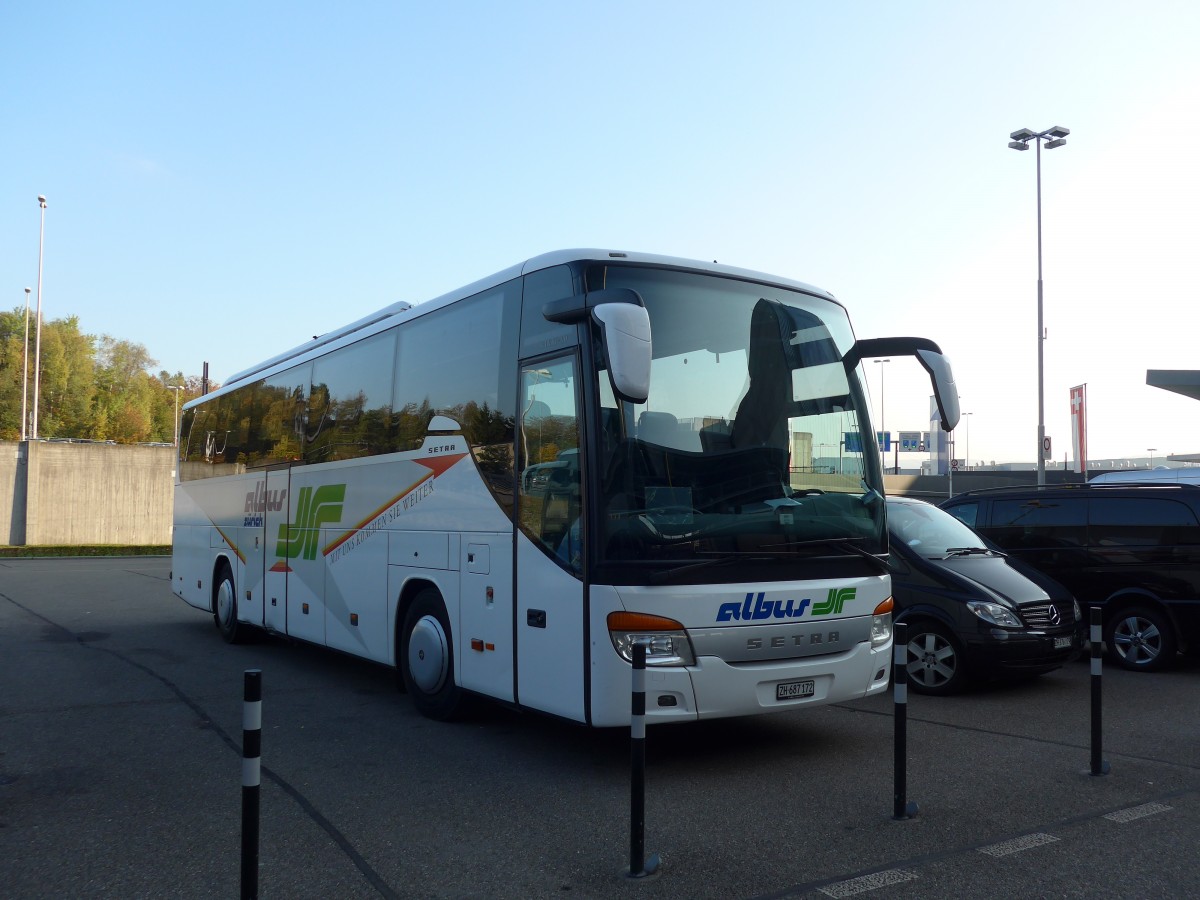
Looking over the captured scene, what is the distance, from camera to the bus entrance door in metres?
11.2

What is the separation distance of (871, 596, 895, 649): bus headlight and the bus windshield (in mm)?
418

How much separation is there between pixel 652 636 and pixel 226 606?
8812 millimetres

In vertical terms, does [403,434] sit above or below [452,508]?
above

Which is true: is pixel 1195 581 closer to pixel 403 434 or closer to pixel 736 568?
pixel 736 568

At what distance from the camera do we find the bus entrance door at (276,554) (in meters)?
11.2

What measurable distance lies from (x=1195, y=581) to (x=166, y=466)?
40.3 metres

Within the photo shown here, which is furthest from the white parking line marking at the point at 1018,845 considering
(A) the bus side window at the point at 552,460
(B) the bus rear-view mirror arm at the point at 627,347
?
(B) the bus rear-view mirror arm at the point at 627,347

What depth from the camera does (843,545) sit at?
688cm

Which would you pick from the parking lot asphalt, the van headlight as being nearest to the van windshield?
the van headlight

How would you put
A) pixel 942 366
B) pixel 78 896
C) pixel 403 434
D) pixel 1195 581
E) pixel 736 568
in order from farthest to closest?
pixel 1195 581 < pixel 403 434 < pixel 942 366 < pixel 736 568 < pixel 78 896

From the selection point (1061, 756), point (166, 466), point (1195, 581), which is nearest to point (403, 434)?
point (1061, 756)

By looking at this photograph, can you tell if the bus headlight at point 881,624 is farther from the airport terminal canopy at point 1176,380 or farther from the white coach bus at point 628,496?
Result: the airport terminal canopy at point 1176,380

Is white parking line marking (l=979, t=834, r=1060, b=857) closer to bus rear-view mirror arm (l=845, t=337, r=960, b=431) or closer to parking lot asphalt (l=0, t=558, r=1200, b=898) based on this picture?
parking lot asphalt (l=0, t=558, r=1200, b=898)

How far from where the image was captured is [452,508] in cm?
775
